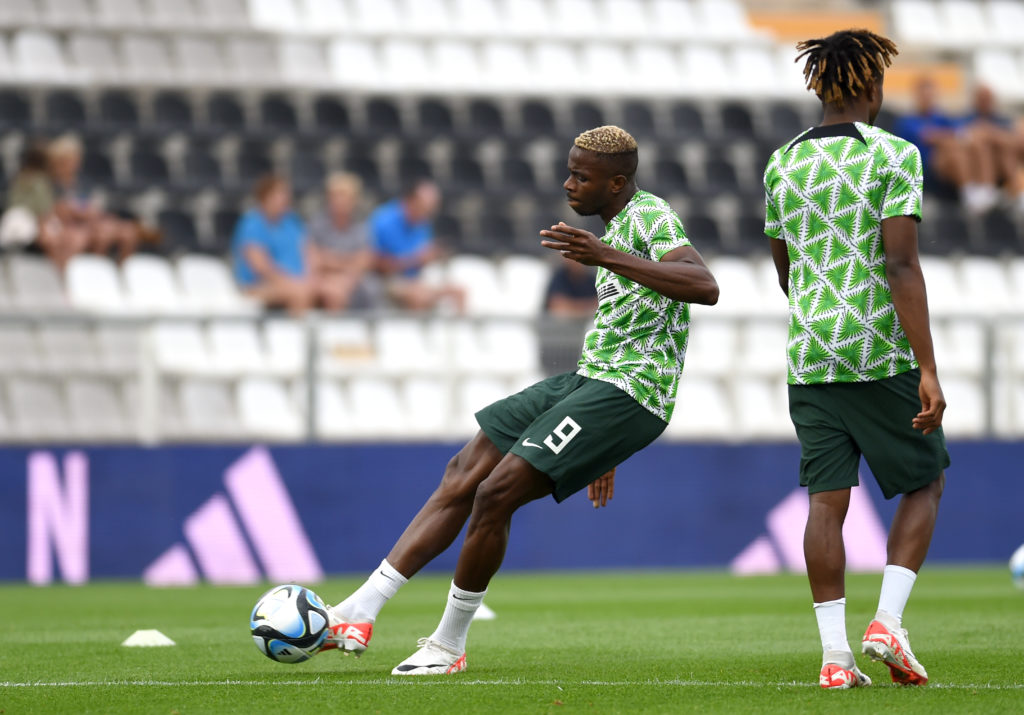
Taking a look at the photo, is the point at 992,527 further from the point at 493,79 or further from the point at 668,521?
the point at 493,79

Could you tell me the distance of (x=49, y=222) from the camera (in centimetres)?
1402

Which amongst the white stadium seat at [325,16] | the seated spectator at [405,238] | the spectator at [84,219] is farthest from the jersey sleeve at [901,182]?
the white stadium seat at [325,16]

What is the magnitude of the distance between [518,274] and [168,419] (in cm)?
468

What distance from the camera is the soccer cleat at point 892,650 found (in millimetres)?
5316

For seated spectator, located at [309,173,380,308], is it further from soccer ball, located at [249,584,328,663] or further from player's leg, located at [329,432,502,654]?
soccer ball, located at [249,584,328,663]

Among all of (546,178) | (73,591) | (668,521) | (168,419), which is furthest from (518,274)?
(73,591)

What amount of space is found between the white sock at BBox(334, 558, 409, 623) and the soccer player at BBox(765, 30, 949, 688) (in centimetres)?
160

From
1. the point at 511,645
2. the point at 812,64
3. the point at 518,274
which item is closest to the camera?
the point at 812,64

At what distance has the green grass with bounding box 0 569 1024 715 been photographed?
520 centimetres

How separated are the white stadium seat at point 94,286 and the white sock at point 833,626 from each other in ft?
31.7

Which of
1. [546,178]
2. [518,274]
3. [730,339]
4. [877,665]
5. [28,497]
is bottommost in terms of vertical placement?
[877,665]

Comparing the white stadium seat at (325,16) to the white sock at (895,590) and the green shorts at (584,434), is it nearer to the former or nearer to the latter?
the green shorts at (584,434)

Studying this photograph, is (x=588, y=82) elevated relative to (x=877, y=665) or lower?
elevated

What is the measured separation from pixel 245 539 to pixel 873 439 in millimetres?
7511
